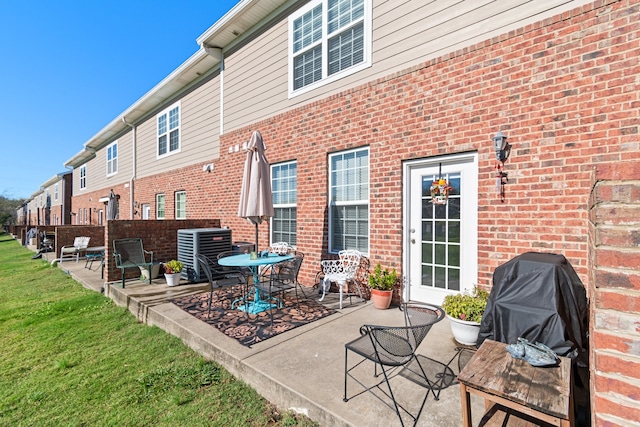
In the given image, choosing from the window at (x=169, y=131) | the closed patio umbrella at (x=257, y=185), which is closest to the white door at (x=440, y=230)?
the closed patio umbrella at (x=257, y=185)

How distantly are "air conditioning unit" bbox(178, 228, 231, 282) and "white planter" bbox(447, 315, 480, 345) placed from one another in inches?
200

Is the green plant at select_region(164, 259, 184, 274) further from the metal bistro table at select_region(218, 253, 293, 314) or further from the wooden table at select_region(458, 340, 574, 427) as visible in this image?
the wooden table at select_region(458, 340, 574, 427)

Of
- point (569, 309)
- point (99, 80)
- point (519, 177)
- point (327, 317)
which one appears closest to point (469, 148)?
point (519, 177)

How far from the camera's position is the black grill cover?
2273mm

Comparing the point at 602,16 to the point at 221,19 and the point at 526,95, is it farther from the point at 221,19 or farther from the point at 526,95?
the point at 221,19

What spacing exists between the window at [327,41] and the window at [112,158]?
13568 mm

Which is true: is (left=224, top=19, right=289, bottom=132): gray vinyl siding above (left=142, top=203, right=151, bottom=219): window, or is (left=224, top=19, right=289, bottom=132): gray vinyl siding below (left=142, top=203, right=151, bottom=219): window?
above

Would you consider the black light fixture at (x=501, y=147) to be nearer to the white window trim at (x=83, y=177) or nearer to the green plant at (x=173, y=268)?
the green plant at (x=173, y=268)

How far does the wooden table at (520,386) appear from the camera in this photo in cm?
149

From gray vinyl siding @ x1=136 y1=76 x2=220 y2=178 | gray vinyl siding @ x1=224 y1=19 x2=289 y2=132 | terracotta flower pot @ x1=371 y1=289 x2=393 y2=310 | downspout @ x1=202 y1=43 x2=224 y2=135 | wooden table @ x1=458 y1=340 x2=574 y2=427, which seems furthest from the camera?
gray vinyl siding @ x1=136 y1=76 x2=220 y2=178

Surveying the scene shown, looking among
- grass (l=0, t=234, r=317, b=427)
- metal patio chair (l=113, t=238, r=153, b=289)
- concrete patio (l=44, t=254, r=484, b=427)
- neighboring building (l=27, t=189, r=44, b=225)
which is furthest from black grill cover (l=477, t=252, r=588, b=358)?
neighboring building (l=27, t=189, r=44, b=225)

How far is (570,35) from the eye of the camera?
344cm

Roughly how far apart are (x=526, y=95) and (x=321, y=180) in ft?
11.4

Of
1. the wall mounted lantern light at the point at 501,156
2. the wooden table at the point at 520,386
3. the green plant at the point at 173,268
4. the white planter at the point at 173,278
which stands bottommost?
the white planter at the point at 173,278
